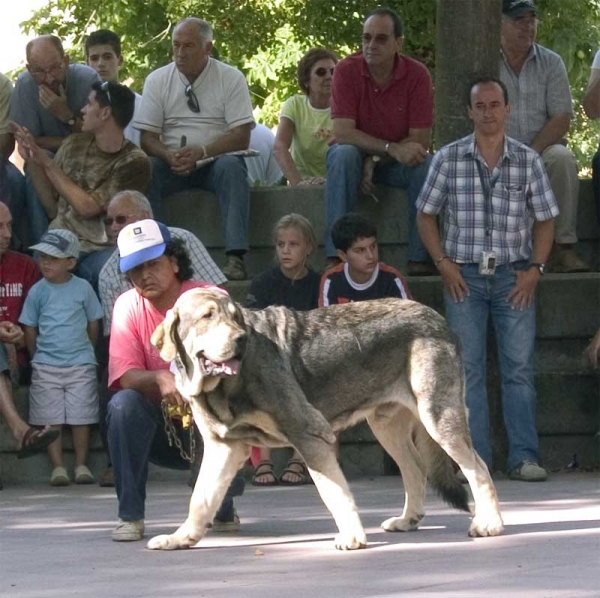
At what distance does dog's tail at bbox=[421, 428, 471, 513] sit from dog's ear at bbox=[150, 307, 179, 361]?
65.5 inches

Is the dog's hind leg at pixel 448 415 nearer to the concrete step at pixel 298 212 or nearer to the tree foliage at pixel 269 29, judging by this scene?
the concrete step at pixel 298 212

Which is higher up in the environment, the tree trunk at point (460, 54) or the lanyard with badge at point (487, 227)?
the tree trunk at point (460, 54)

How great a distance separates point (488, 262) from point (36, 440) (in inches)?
132

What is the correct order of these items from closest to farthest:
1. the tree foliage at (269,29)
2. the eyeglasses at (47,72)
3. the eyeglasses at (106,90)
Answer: the eyeglasses at (106,90), the eyeglasses at (47,72), the tree foliage at (269,29)

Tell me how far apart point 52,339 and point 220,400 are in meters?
3.90

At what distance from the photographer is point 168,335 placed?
25.7 feet

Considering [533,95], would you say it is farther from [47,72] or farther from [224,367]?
[224,367]

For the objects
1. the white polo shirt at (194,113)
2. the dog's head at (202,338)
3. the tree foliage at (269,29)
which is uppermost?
the tree foliage at (269,29)

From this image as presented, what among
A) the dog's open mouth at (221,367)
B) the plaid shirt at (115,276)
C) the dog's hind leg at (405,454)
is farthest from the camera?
the plaid shirt at (115,276)

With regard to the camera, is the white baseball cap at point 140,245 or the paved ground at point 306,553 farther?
the white baseball cap at point 140,245

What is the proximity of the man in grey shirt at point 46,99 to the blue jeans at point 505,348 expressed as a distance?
3634mm

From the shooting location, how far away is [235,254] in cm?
1238

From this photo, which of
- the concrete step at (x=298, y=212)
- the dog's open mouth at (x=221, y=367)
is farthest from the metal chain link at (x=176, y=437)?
the concrete step at (x=298, y=212)

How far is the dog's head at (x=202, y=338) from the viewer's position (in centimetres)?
767
